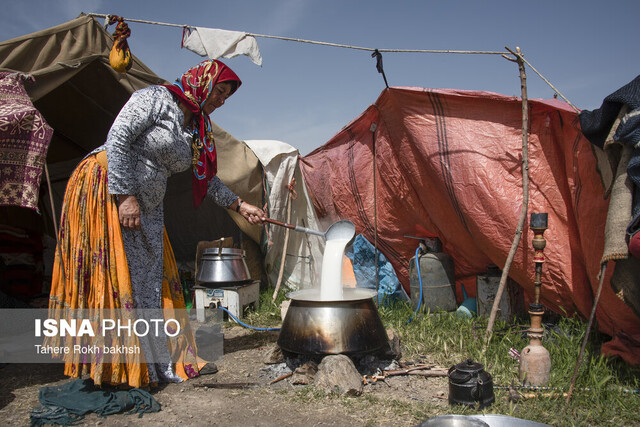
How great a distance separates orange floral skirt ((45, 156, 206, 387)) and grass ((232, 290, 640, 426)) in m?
1.11

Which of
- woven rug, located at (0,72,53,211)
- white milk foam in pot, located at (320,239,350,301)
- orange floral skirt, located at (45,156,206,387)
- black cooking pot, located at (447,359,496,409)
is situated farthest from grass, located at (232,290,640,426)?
woven rug, located at (0,72,53,211)

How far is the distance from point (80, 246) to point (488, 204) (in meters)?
2.83

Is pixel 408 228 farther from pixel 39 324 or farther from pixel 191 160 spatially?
pixel 39 324

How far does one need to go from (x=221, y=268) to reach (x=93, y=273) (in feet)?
6.65

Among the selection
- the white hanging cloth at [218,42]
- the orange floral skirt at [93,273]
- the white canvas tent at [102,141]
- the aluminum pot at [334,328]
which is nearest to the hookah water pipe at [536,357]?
the aluminum pot at [334,328]

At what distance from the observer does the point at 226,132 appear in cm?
516

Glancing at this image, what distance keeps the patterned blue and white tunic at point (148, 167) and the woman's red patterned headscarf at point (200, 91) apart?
0.23 ft

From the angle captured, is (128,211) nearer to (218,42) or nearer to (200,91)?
(200,91)

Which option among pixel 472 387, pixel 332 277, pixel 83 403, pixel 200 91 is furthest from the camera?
pixel 332 277

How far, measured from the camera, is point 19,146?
3266 mm

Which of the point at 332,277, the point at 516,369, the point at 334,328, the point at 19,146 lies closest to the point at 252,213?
the point at 332,277

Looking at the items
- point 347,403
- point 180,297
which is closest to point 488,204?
point 347,403

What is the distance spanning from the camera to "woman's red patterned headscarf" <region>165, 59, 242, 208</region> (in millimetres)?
2928

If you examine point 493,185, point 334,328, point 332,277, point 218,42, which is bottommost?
point 334,328
